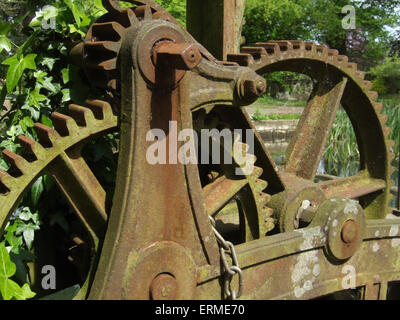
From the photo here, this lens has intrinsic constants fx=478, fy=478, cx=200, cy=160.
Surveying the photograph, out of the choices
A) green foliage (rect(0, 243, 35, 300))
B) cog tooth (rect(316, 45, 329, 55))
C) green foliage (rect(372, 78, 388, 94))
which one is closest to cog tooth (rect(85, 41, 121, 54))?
green foliage (rect(0, 243, 35, 300))

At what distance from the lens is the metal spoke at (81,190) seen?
158 cm

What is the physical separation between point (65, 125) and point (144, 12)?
448 millimetres

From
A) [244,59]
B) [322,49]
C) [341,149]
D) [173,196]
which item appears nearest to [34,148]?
[173,196]

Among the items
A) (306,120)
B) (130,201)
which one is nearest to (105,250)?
(130,201)

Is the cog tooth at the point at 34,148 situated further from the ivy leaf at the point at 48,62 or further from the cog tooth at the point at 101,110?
the ivy leaf at the point at 48,62

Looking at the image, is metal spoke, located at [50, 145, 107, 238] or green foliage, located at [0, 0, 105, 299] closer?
metal spoke, located at [50, 145, 107, 238]

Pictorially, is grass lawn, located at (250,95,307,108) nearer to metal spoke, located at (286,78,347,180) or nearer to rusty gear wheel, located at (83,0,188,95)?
metal spoke, located at (286,78,347,180)

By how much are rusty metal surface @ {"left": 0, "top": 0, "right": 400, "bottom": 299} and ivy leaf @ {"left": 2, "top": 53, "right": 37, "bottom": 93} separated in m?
0.17

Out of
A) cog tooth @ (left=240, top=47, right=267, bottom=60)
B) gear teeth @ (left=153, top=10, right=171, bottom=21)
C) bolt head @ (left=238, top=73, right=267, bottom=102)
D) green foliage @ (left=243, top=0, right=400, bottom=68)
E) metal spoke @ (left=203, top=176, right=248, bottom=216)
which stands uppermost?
green foliage @ (left=243, top=0, right=400, bottom=68)

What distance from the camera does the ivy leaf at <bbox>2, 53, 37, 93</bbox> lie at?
1.71 meters

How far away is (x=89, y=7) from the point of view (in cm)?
204

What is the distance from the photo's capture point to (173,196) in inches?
59.8

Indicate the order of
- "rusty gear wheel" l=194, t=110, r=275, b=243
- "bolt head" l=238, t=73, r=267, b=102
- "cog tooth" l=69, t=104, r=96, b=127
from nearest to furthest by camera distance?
"cog tooth" l=69, t=104, r=96, b=127
"bolt head" l=238, t=73, r=267, b=102
"rusty gear wheel" l=194, t=110, r=275, b=243
